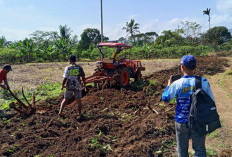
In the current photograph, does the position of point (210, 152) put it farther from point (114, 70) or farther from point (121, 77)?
point (114, 70)

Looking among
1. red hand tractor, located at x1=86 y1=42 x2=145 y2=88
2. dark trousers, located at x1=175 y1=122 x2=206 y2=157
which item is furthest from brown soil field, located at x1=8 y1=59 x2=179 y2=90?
dark trousers, located at x1=175 y1=122 x2=206 y2=157

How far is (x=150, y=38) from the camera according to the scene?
53.0 m

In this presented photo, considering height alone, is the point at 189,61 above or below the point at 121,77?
above

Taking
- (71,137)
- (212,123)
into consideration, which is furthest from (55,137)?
(212,123)

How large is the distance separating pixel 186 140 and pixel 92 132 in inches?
103

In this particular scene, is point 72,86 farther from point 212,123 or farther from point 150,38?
point 150,38

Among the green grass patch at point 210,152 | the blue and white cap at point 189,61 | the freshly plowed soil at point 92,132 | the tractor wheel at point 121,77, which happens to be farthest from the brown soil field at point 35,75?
the blue and white cap at point 189,61

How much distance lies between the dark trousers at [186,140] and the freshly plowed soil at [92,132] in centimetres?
128

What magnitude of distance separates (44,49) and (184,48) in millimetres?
16274

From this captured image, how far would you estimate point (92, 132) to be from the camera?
521 cm

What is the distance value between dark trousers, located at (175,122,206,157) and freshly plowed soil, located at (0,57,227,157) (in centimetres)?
128

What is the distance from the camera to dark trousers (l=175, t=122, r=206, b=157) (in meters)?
2.92

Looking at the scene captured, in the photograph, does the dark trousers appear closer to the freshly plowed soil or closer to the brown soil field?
the freshly plowed soil

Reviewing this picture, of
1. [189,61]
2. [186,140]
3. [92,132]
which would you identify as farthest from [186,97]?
[92,132]
